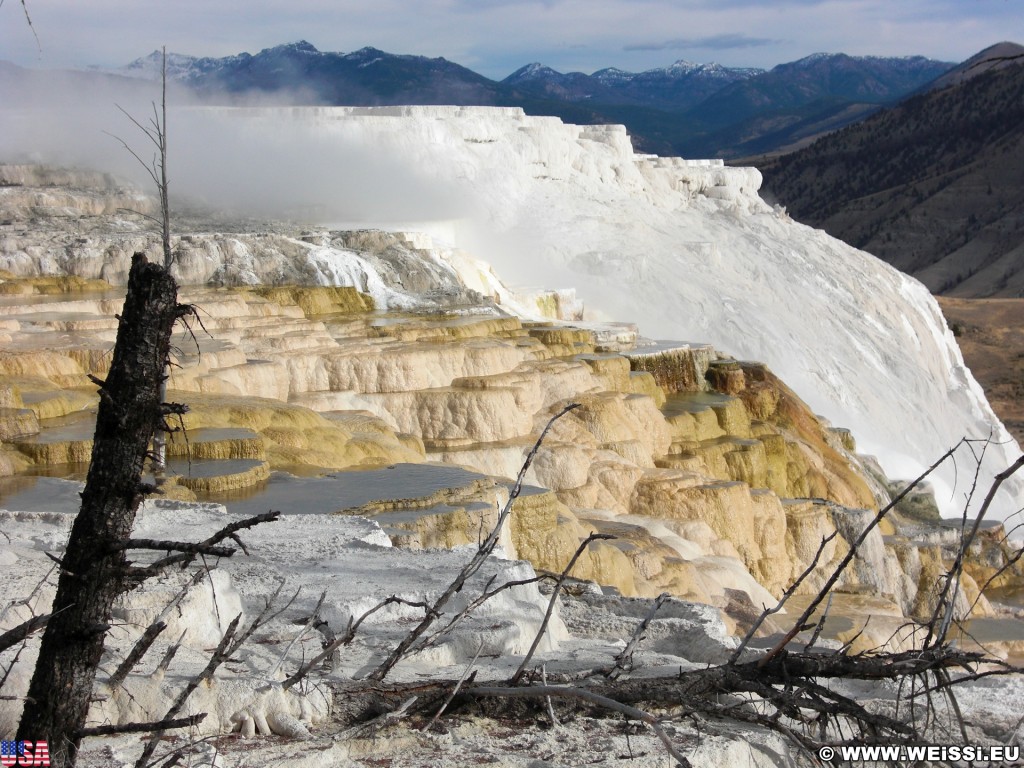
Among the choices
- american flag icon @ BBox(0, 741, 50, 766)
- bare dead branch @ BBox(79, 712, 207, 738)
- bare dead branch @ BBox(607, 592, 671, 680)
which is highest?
bare dead branch @ BBox(607, 592, 671, 680)

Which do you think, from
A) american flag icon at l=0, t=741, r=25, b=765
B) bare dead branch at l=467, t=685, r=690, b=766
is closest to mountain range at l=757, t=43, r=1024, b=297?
bare dead branch at l=467, t=685, r=690, b=766

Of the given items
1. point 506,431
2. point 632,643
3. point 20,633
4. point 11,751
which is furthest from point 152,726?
point 506,431

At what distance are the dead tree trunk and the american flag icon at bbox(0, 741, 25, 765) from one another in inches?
1.2

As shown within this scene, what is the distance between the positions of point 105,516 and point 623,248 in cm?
2475

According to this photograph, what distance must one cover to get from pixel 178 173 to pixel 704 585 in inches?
638

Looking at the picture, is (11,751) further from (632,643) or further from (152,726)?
(632,643)

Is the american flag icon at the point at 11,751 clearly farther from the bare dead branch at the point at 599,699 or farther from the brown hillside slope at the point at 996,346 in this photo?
the brown hillside slope at the point at 996,346

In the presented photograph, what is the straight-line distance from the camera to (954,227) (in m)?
70.4

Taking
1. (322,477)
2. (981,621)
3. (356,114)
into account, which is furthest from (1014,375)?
(322,477)

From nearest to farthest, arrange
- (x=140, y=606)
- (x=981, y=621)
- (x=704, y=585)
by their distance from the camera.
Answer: (x=140, y=606) → (x=704, y=585) → (x=981, y=621)

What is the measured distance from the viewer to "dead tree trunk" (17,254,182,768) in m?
2.16

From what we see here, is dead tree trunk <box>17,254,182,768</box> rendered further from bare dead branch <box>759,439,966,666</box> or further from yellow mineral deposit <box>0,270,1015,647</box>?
yellow mineral deposit <box>0,270,1015,647</box>

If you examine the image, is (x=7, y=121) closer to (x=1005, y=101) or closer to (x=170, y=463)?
(x=170, y=463)

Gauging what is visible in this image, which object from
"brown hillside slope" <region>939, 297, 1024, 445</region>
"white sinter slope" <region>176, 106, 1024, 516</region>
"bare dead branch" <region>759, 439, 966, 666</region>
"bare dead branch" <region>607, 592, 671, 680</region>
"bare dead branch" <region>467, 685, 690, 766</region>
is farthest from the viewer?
"brown hillside slope" <region>939, 297, 1024, 445</region>
